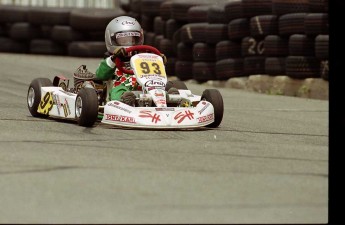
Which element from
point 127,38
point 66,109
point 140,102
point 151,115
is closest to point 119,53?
point 127,38

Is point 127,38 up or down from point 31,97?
up

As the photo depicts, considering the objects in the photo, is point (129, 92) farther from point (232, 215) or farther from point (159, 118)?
point (232, 215)

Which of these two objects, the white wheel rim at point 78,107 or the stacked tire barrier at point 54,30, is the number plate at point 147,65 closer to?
the white wheel rim at point 78,107

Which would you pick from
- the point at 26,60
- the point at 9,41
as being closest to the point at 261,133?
the point at 26,60

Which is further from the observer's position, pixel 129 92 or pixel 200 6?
pixel 200 6

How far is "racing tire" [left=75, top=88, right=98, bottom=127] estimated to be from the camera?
9.08 meters

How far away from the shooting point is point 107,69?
9852 millimetres

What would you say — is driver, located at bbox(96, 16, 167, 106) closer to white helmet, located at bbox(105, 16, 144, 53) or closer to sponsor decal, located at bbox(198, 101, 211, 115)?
white helmet, located at bbox(105, 16, 144, 53)

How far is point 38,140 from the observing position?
8.27 m

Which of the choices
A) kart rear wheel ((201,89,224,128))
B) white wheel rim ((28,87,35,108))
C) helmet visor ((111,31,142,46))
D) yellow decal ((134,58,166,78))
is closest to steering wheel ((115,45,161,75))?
yellow decal ((134,58,166,78))

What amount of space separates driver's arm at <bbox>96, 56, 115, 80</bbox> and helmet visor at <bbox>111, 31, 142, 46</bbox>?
0.34 m

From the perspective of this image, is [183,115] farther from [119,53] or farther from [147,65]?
[119,53]

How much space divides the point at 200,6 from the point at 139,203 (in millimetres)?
10344

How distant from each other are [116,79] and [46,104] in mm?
797
